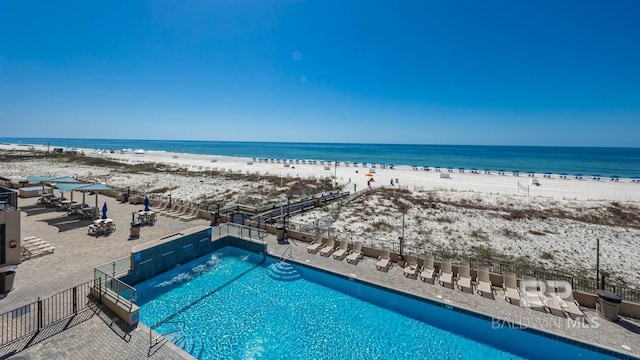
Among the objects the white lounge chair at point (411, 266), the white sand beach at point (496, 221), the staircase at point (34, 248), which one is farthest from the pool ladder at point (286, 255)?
the staircase at point (34, 248)

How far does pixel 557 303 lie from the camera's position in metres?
9.12

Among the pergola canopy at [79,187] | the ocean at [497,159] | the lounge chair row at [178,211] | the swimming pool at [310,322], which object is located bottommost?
the swimming pool at [310,322]

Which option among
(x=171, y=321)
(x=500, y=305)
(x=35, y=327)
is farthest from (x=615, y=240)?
(x=35, y=327)

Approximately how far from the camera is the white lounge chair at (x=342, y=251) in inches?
492

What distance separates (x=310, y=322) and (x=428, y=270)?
5.12m

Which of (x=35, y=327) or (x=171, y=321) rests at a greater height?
(x=35, y=327)

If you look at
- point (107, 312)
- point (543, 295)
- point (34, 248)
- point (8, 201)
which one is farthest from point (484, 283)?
point (34, 248)

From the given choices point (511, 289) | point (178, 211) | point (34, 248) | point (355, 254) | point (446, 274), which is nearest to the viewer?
point (511, 289)

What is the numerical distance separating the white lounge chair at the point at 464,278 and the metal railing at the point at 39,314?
38.5ft

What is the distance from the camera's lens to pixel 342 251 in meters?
12.9

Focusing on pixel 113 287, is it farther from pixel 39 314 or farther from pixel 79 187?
pixel 79 187

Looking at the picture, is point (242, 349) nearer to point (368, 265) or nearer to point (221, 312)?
point (221, 312)

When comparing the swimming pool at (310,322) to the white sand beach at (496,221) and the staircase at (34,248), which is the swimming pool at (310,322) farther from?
the white sand beach at (496,221)

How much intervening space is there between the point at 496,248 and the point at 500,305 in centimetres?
654
